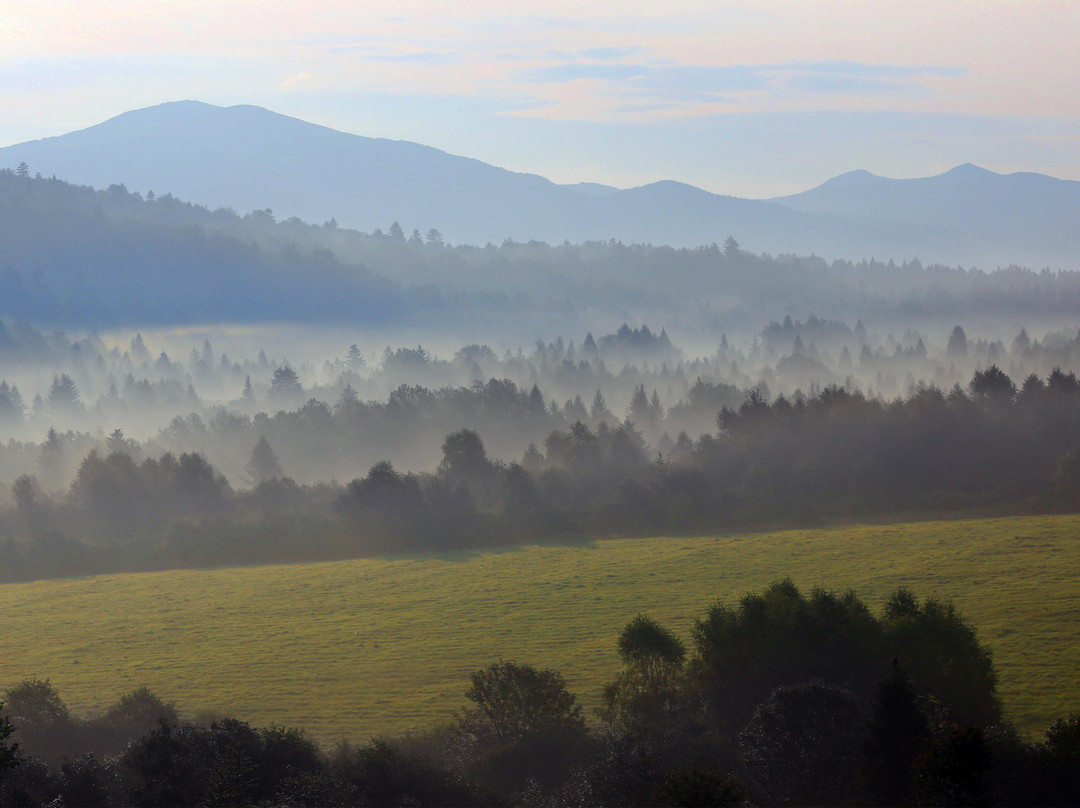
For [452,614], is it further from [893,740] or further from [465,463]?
[893,740]

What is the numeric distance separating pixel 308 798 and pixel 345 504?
193ft

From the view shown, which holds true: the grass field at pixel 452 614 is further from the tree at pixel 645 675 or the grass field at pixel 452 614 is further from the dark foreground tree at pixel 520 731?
the dark foreground tree at pixel 520 731

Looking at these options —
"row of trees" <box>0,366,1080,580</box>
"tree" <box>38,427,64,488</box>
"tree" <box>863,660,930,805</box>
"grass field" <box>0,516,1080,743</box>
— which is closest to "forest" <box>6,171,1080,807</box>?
"tree" <box>863,660,930,805</box>

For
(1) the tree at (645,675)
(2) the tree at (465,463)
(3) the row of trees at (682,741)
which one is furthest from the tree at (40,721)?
(2) the tree at (465,463)

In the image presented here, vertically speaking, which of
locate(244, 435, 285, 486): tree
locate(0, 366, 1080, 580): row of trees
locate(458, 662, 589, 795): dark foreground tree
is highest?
locate(244, 435, 285, 486): tree

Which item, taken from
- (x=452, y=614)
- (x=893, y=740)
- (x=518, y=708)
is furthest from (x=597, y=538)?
(x=893, y=740)

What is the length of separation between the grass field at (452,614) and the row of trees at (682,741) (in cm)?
459

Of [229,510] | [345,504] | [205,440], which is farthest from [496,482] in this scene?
[205,440]

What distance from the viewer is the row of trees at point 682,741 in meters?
29.8

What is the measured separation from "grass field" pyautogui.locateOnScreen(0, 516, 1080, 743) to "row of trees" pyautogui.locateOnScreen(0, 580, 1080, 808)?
15.1 feet

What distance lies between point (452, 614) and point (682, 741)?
3119cm

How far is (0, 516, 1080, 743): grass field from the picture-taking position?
46906 millimetres

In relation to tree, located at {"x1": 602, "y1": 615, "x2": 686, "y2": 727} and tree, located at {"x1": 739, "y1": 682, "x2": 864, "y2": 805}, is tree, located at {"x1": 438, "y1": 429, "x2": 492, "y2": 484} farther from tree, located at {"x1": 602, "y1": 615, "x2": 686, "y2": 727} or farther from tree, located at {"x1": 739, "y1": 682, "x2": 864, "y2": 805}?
tree, located at {"x1": 739, "y1": 682, "x2": 864, "y2": 805}

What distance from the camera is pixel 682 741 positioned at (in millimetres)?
33125
